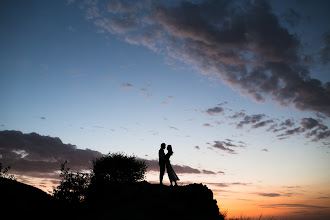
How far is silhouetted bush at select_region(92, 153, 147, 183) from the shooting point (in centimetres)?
3141

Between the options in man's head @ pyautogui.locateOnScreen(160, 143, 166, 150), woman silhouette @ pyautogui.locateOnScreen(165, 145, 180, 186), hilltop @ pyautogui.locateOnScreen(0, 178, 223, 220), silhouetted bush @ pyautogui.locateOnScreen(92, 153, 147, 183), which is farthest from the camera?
silhouetted bush @ pyautogui.locateOnScreen(92, 153, 147, 183)

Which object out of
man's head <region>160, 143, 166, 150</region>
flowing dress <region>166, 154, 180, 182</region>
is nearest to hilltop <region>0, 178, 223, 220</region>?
flowing dress <region>166, 154, 180, 182</region>

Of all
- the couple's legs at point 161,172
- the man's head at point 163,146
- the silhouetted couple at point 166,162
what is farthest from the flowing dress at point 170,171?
the man's head at point 163,146

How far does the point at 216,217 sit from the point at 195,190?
83.8 inches

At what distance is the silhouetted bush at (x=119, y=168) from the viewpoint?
103 ft

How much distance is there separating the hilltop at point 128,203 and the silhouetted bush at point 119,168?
14783 millimetres

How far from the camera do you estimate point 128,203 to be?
14180 mm

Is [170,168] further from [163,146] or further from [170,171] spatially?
[163,146]

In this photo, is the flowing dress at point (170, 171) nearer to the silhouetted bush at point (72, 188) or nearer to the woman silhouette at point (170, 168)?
the woman silhouette at point (170, 168)

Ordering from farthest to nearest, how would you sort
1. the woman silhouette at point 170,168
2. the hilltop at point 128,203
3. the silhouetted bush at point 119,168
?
the silhouetted bush at point 119,168 < the woman silhouette at point 170,168 < the hilltop at point 128,203

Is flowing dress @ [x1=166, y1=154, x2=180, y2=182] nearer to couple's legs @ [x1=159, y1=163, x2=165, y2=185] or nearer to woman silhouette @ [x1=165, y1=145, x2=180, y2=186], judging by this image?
woman silhouette @ [x1=165, y1=145, x2=180, y2=186]

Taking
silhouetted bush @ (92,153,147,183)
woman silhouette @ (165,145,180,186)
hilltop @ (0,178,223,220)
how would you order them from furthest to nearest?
silhouetted bush @ (92,153,147,183)
woman silhouette @ (165,145,180,186)
hilltop @ (0,178,223,220)

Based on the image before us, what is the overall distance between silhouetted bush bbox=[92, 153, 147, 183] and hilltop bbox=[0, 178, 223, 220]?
48.5 feet

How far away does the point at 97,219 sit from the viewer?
41.2 ft
